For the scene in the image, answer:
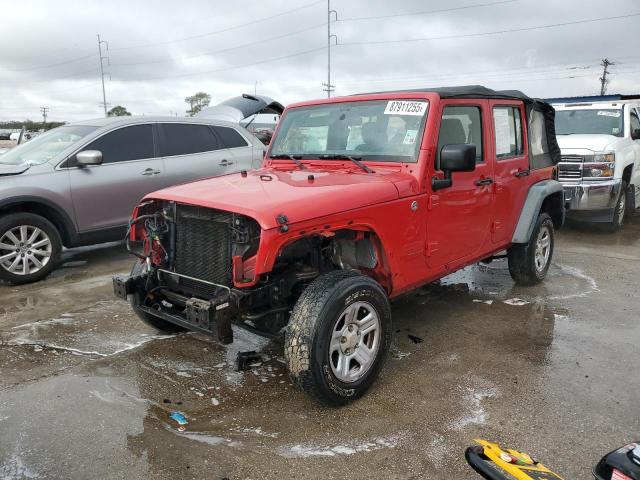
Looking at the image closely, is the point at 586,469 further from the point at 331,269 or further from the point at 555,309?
the point at 555,309

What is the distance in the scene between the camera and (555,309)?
16.9 feet

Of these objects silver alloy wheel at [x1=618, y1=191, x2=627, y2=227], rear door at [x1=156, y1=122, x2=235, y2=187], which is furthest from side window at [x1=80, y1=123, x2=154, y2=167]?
silver alloy wheel at [x1=618, y1=191, x2=627, y2=227]

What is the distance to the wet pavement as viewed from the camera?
2.82 m

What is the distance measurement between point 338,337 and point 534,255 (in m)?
3.16

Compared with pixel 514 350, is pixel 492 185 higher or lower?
higher

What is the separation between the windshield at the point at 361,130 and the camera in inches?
158

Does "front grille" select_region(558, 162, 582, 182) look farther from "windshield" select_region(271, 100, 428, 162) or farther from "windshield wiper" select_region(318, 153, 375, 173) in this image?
"windshield wiper" select_region(318, 153, 375, 173)

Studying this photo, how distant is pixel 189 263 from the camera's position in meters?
3.56

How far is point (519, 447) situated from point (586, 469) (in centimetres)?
33

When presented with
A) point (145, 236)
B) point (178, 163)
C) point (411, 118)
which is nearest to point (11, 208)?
point (178, 163)

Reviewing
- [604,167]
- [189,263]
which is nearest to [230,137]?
[189,263]

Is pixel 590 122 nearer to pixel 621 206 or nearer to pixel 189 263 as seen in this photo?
pixel 621 206

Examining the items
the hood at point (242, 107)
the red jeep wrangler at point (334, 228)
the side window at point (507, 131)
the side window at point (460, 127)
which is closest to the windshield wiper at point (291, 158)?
the red jeep wrangler at point (334, 228)

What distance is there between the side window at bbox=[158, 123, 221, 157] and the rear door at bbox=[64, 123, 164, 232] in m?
0.18
